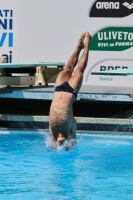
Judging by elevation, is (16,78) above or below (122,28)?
below

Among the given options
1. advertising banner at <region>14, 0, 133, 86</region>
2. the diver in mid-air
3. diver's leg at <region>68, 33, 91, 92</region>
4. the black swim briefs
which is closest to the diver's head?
the diver in mid-air

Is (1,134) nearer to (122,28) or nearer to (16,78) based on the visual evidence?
(16,78)

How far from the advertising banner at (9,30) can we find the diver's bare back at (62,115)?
19.1 feet

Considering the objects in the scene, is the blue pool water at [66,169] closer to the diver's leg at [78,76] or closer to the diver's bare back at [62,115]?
the diver's bare back at [62,115]

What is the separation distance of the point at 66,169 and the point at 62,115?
776 millimetres

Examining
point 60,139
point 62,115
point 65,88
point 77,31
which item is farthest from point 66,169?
point 77,31

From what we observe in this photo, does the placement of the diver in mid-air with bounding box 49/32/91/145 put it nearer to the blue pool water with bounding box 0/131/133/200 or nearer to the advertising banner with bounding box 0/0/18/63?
the blue pool water with bounding box 0/131/133/200

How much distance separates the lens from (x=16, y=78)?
1217 centimetres

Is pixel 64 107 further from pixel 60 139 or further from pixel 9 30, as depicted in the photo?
pixel 9 30

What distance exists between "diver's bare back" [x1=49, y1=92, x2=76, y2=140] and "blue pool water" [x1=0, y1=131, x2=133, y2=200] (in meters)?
0.48

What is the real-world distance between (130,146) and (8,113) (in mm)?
2642

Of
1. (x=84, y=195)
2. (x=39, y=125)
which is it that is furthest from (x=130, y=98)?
(x=84, y=195)

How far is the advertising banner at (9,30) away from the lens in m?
14.1

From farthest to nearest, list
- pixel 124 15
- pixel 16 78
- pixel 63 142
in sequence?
pixel 124 15
pixel 16 78
pixel 63 142
